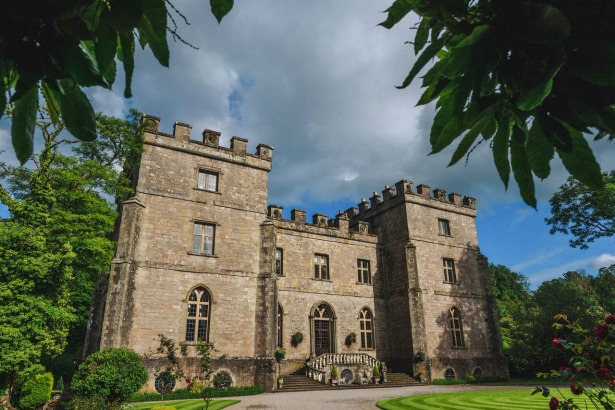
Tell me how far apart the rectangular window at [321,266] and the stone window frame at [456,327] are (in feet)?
28.5

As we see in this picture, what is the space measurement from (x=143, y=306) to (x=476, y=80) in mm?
18030

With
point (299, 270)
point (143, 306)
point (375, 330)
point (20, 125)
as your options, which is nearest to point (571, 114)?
point (20, 125)

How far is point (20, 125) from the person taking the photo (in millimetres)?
1193

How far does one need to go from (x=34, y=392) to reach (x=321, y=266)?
50.2 feet

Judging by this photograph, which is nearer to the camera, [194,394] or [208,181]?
[194,394]

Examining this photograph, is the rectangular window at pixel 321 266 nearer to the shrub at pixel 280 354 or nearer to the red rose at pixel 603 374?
the shrub at pixel 280 354

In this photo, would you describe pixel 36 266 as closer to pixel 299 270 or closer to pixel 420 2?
pixel 299 270

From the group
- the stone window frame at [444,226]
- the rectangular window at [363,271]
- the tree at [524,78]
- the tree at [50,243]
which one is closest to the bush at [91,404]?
the tree at [50,243]

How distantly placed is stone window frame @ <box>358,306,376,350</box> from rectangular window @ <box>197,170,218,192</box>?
1210 cm

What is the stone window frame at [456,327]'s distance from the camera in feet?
83.0

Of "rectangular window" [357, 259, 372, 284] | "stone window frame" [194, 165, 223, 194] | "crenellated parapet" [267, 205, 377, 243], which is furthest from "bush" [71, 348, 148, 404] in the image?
"rectangular window" [357, 259, 372, 284]

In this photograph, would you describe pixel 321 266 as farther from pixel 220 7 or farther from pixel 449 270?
pixel 220 7

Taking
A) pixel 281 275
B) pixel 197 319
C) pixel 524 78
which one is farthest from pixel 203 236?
pixel 524 78

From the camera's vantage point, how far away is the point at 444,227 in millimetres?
27797
